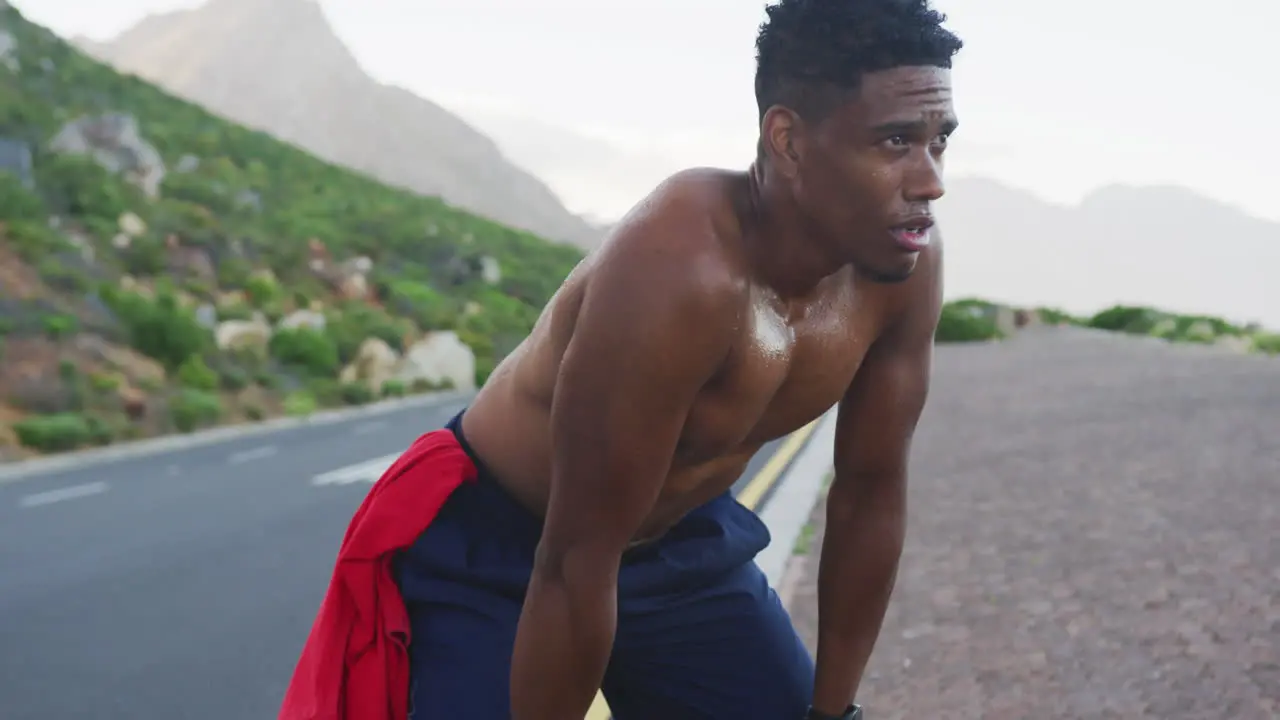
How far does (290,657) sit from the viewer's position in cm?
511

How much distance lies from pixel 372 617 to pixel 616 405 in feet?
2.33

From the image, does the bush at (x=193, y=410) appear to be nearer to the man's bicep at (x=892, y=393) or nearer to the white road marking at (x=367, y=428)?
the white road marking at (x=367, y=428)

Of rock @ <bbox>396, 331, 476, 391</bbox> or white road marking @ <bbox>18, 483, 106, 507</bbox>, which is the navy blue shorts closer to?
white road marking @ <bbox>18, 483, 106, 507</bbox>

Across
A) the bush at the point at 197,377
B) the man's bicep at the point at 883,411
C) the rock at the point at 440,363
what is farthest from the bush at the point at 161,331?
the man's bicep at the point at 883,411

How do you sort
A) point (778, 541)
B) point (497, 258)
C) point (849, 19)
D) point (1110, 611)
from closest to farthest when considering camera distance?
point (849, 19), point (1110, 611), point (778, 541), point (497, 258)

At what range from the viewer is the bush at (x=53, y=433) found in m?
12.8

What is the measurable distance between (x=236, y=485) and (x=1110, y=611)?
7.47m

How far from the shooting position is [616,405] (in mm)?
1712

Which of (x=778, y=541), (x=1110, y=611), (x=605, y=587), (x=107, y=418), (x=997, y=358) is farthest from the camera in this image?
(x=997, y=358)

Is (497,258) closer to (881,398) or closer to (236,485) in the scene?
(236,485)

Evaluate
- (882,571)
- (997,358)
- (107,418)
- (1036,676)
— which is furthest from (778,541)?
(997,358)

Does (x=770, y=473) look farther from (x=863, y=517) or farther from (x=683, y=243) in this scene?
(x=683, y=243)

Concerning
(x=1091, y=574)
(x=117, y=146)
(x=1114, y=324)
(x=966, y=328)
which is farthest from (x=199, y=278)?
(x=1091, y=574)

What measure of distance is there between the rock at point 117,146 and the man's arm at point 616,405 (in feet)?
91.5
